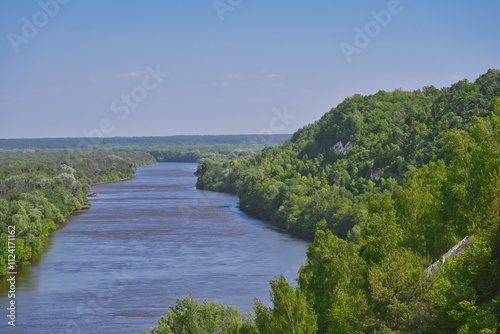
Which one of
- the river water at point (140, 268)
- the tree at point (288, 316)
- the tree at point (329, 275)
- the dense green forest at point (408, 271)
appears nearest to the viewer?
the dense green forest at point (408, 271)

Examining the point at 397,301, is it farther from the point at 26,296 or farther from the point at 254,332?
the point at 26,296

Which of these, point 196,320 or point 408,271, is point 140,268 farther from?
point 408,271

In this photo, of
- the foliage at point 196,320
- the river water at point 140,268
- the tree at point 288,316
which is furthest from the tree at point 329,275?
the river water at point 140,268

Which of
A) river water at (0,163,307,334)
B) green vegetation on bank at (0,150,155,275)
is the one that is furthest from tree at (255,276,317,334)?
green vegetation on bank at (0,150,155,275)

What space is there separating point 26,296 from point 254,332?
18.9 m

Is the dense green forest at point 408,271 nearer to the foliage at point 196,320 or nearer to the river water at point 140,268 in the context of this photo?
the foliage at point 196,320

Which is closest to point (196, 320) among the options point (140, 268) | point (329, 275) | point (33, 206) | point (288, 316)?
point (329, 275)

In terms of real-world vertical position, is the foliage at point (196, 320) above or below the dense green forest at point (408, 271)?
below

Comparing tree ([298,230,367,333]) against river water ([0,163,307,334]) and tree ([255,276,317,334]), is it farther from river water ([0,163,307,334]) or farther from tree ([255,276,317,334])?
river water ([0,163,307,334])

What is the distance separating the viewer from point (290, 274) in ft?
136

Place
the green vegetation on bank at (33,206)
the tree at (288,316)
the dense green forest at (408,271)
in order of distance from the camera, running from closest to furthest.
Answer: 1. the dense green forest at (408,271)
2. the tree at (288,316)
3. the green vegetation on bank at (33,206)

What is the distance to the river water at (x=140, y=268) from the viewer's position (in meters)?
33.9

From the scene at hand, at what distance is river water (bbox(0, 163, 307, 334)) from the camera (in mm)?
33938

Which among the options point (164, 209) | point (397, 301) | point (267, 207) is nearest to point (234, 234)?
point (267, 207)
